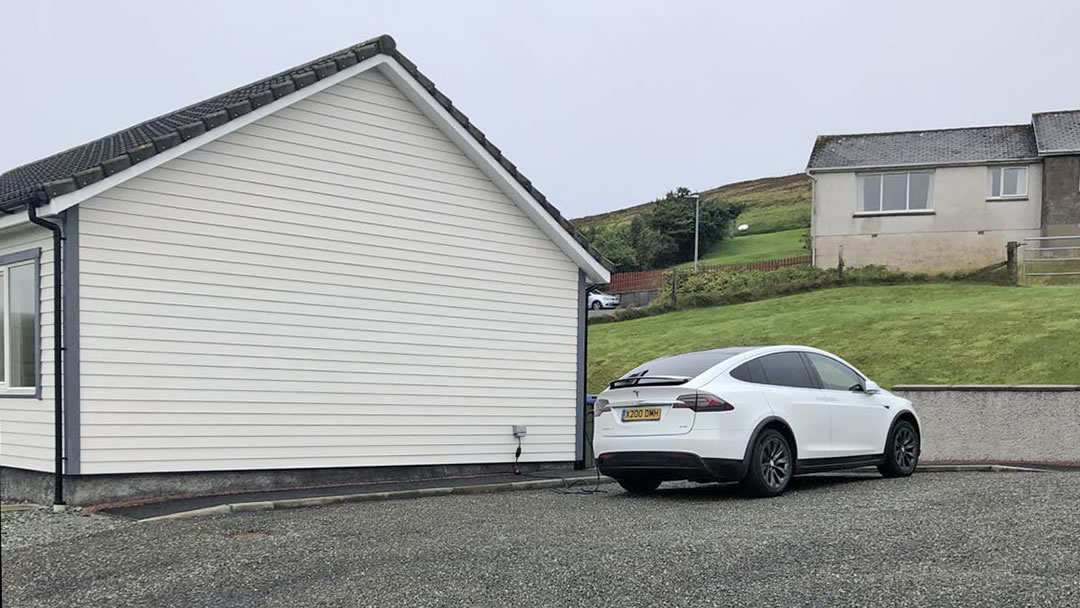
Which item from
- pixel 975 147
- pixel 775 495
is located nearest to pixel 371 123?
pixel 775 495

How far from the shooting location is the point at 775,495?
9.78 meters

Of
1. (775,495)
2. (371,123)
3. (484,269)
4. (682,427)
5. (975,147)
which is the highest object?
(975,147)

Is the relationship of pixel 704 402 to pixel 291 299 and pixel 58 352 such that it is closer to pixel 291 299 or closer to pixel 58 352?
pixel 291 299

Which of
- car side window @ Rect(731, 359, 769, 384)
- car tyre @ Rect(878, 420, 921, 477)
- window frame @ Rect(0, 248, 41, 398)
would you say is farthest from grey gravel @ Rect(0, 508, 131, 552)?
car tyre @ Rect(878, 420, 921, 477)

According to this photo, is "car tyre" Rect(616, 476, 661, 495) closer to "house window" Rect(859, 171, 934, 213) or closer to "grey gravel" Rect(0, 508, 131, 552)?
"grey gravel" Rect(0, 508, 131, 552)

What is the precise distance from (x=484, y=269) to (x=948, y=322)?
15.7 m

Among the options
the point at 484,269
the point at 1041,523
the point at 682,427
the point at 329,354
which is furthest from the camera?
the point at 484,269

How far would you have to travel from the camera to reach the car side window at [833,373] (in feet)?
35.3

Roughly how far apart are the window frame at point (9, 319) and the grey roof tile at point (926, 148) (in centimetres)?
3112

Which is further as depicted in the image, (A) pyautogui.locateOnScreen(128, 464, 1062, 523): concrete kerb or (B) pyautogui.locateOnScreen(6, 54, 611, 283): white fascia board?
(B) pyautogui.locateOnScreen(6, 54, 611, 283): white fascia board

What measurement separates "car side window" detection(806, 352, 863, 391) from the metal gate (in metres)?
22.5

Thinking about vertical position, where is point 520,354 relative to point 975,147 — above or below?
below

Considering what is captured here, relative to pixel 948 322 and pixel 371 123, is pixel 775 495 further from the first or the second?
pixel 948 322

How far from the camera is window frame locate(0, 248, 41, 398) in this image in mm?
10070
